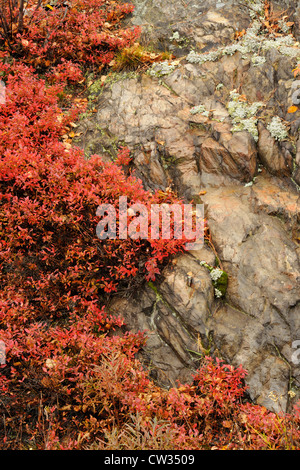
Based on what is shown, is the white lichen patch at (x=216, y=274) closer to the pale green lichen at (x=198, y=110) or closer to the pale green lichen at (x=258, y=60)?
the pale green lichen at (x=198, y=110)

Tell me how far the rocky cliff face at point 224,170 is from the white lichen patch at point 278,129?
0.05 ft

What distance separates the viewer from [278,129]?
17.3ft

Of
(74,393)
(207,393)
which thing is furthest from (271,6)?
(74,393)

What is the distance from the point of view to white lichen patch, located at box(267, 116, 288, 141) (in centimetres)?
524

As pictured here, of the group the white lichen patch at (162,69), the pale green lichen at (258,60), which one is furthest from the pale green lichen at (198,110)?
the pale green lichen at (258,60)

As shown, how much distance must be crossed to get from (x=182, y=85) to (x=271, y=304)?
419 cm

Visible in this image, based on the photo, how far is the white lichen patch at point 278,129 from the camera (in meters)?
5.24

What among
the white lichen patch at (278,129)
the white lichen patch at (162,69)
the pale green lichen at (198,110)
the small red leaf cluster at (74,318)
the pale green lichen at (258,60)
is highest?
the pale green lichen at (258,60)

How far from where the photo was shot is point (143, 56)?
6699 mm

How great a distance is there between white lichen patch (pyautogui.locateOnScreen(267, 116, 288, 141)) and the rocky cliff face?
2 centimetres

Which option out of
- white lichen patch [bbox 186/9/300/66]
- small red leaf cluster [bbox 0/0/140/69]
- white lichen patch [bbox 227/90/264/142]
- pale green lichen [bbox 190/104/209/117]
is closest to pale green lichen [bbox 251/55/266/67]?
white lichen patch [bbox 186/9/300/66]

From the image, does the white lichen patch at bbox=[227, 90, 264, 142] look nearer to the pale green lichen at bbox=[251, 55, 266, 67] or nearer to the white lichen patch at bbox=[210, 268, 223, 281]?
the pale green lichen at bbox=[251, 55, 266, 67]

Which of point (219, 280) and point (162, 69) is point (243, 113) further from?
point (219, 280)

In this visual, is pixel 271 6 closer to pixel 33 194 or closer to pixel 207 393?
pixel 33 194
